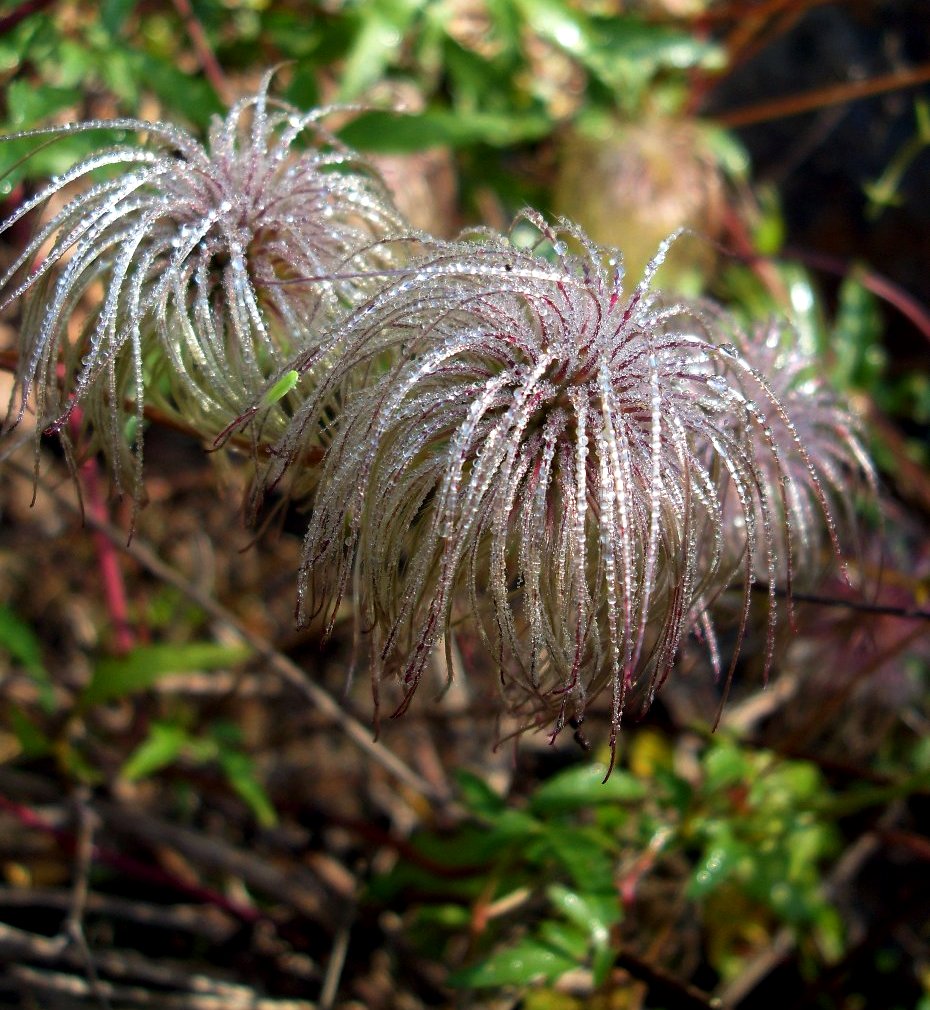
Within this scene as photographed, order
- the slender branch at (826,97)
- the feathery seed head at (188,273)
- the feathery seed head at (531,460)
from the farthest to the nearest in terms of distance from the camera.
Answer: the slender branch at (826,97) → the feathery seed head at (188,273) → the feathery seed head at (531,460)

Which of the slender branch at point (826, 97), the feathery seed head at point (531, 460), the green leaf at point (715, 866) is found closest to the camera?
the feathery seed head at point (531, 460)

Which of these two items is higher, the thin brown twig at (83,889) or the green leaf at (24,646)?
the green leaf at (24,646)

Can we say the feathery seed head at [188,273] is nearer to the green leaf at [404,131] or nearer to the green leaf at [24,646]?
the green leaf at [404,131]

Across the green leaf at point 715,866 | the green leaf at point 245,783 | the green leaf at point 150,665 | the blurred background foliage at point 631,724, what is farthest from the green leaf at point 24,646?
the green leaf at point 715,866

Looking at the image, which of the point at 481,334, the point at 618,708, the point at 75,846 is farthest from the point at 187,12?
the point at 618,708

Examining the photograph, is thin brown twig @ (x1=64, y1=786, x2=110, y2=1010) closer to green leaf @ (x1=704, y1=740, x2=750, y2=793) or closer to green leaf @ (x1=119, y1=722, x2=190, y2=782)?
green leaf @ (x1=119, y1=722, x2=190, y2=782)

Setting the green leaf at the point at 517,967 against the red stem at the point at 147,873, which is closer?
the green leaf at the point at 517,967

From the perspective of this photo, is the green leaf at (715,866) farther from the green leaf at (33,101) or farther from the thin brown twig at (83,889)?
the green leaf at (33,101)

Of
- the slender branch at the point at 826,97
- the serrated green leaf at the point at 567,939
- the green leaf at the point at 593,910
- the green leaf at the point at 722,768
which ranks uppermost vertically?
the slender branch at the point at 826,97

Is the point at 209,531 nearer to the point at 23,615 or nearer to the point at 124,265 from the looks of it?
the point at 23,615
